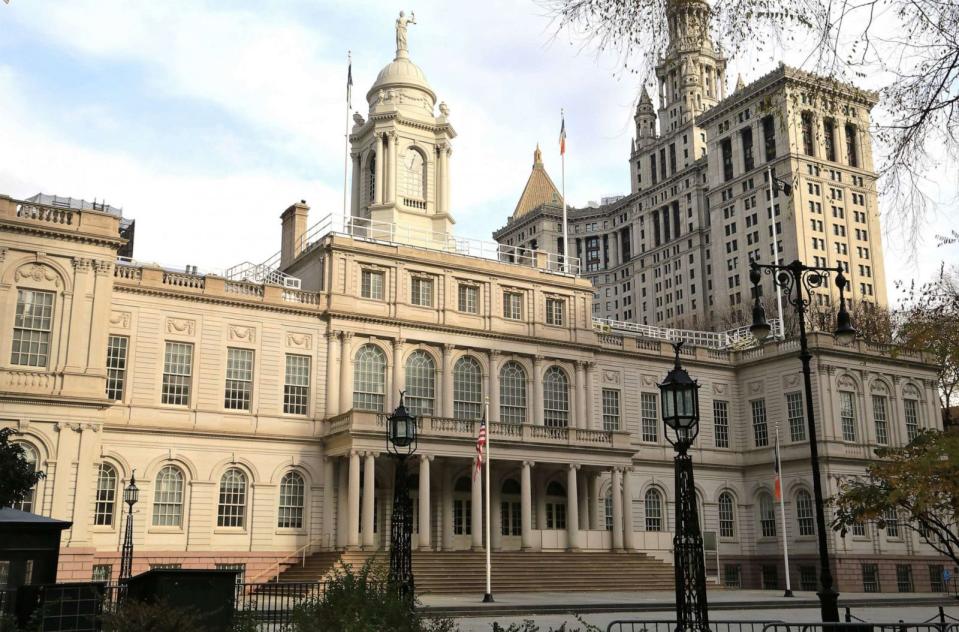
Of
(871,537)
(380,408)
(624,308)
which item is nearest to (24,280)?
(380,408)

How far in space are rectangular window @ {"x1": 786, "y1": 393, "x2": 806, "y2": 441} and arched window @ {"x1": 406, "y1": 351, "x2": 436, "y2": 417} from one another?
2083 centimetres

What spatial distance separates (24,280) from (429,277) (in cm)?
1908

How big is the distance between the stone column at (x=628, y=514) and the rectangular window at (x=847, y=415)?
525 inches

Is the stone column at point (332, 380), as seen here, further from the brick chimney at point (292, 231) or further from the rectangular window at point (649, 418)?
the rectangular window at point (649, 418)

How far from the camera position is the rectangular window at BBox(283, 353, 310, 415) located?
4456 centimetres

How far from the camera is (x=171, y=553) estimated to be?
131ft

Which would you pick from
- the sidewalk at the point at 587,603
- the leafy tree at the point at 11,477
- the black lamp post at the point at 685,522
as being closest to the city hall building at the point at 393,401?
the sidewalk at the point at 587,603

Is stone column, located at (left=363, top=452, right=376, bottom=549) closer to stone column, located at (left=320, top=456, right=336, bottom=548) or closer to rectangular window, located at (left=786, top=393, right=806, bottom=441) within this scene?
stone column, located at (left=320, top=456, right=336, bottom=548)

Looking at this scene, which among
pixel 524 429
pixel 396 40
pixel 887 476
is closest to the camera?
pixel 887 476

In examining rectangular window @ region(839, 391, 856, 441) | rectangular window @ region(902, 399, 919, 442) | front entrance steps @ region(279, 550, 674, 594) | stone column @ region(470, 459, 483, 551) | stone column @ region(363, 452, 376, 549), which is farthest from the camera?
rectangular window @ region(902, 399, 919, 442)

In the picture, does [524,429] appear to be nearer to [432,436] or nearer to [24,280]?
[432,436]

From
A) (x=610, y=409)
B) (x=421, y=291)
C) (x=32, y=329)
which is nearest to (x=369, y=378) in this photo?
(x=421, y=291)

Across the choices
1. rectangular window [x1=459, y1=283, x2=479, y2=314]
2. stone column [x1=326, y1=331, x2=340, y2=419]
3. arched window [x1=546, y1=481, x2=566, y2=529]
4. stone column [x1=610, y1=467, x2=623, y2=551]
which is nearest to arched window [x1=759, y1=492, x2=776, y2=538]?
stone column [x1=610, y1=467, x2=623, y2=551]

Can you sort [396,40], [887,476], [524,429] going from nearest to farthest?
1. [887,476]
2. [524,429]
3. [396,40]
